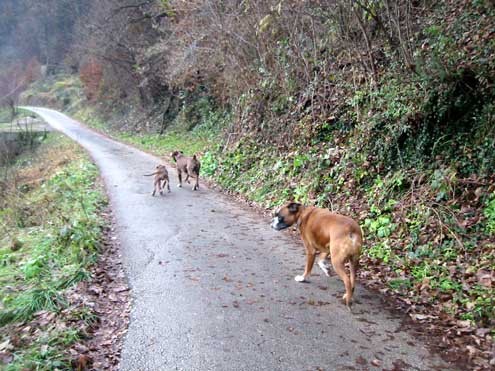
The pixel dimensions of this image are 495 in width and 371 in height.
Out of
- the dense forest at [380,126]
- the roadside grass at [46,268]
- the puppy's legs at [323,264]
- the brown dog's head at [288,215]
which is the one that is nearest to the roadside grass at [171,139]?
the dense forest at [380,126]

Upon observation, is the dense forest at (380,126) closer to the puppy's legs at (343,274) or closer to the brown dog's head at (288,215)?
the puppy's legs at (343,274)

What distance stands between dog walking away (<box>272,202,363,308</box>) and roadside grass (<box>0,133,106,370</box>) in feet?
9.89

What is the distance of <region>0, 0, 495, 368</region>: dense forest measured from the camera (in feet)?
18.3

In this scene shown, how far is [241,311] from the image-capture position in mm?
5113

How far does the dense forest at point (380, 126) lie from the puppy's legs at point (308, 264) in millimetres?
856

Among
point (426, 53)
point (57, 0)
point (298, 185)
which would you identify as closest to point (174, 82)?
point (298, 185)

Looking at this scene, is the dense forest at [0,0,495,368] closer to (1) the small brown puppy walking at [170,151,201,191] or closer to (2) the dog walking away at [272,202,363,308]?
(2) the dog walking away at [272,202,363,308]

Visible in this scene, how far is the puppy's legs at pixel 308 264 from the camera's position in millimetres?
5770

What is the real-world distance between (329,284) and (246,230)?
9.79ft

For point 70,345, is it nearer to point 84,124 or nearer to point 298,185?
point 298,185

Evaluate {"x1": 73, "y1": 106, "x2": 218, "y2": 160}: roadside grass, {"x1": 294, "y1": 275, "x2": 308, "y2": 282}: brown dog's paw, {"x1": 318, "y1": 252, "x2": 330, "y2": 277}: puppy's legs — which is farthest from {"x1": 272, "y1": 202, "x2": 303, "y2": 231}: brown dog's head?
{"x1": 73, "y1": 106, "x2": 218, "y2": 160}: roadside grass

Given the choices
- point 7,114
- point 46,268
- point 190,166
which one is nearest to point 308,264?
point 46,268

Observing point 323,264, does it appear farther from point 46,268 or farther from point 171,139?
point 171,139

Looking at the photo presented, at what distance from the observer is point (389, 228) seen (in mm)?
6723
